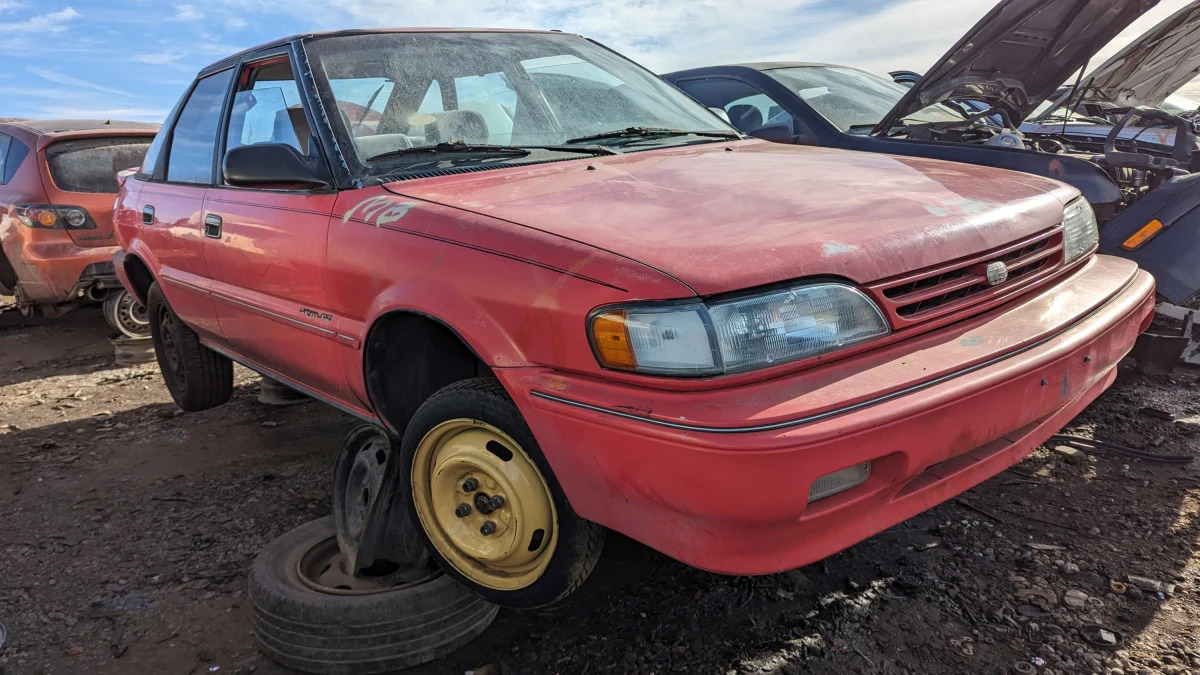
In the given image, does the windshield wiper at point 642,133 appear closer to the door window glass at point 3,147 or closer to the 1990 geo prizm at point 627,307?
the 1990 geo prizm at point 627,307

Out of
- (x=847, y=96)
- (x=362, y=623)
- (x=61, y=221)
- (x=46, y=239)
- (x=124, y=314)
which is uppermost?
(x=847, y=96)

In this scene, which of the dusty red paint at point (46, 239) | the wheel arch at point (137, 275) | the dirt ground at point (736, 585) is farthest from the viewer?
the dusty red paint at point (46, 239)

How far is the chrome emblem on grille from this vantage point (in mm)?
2020

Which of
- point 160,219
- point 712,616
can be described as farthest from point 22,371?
point 712,616

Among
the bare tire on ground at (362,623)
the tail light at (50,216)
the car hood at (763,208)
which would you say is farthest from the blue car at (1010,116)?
the tail light at (50,216)

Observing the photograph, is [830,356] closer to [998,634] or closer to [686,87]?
[998,634]

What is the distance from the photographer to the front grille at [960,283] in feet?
6.01

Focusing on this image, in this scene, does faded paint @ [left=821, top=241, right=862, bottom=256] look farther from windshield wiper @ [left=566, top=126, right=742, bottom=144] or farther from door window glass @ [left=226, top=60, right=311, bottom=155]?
door window glass @ [left=226, top=60, right=311, bottom=155]

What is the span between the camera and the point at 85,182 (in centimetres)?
611

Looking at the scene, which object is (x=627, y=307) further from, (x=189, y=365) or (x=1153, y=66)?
(x=1153, y=66)

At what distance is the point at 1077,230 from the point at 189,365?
3886mm

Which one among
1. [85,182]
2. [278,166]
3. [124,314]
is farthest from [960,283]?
A: [85,182]

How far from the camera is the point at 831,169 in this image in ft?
8.14

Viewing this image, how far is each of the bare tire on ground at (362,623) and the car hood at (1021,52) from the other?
361 cm
